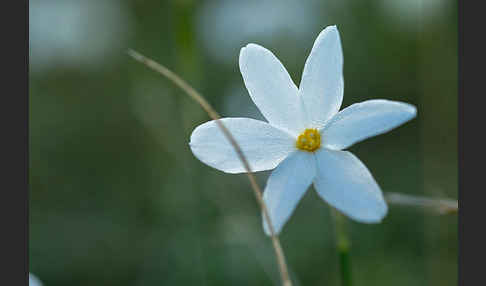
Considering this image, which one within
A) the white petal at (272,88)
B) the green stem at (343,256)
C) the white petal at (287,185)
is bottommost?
the green stem at (343,256)

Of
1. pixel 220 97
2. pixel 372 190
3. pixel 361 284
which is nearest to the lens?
pixel 372 190

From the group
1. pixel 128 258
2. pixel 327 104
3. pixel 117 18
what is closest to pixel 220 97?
pixel 117 18

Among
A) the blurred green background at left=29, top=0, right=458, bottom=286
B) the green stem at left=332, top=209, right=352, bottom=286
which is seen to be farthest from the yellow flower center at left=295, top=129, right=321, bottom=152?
the blurred green background at left=29, top=0, right=458, bottom=286

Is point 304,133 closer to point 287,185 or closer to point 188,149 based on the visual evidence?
point 287,185

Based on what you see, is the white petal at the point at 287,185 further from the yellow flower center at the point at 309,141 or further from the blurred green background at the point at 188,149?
the blurred green background at the point at 188,149

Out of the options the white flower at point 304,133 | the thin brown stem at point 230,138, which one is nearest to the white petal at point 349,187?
the white flower at point 304,133

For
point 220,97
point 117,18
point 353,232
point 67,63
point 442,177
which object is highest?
point 117,18

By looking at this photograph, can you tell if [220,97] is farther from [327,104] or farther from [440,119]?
[327,104]

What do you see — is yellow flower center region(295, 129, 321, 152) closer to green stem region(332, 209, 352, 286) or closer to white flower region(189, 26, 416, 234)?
white flower region(189, 26, 416, 234)
